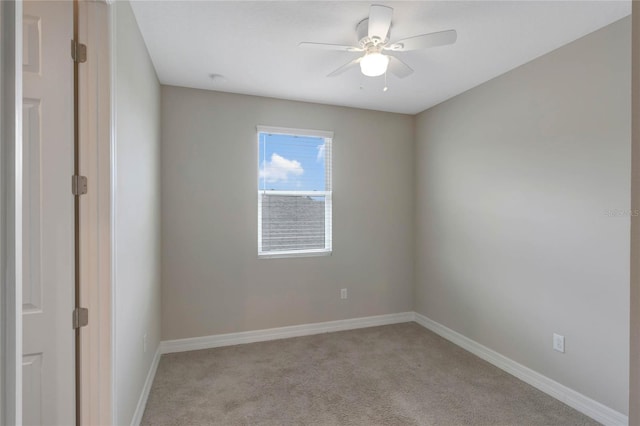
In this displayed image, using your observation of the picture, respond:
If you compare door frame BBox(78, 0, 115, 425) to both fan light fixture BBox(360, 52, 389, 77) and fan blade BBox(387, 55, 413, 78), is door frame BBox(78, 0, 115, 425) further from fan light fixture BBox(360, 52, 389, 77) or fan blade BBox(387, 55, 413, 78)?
fan blade BBox(387, 55, 413, 78)

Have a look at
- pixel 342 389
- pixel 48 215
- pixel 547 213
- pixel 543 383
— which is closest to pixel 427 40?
pixel 547 213

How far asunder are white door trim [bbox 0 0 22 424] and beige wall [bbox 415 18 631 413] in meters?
2.79

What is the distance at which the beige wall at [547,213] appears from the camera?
6.70ft

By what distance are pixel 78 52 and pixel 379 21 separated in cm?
152

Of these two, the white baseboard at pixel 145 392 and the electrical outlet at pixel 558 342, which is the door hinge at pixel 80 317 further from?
the electrical outlet at pixel 558 342

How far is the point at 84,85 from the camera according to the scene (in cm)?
144

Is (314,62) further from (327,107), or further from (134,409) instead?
(134,409)

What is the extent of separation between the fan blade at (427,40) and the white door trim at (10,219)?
73.0 inches

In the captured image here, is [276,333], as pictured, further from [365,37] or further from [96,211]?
[365,37]

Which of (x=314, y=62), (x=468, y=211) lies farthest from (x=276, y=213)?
(x=468, y=211)

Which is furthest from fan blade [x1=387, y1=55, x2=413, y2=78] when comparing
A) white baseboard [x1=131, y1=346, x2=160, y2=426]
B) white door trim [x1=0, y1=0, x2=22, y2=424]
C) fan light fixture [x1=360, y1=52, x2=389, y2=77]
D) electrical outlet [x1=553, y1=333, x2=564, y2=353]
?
white baseboard [x1=131, y1=346, x2=160, y2=426]

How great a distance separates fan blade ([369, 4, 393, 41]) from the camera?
5.64 ft

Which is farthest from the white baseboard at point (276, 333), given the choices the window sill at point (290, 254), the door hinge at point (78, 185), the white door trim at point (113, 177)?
the door hinge at point (78, 185)

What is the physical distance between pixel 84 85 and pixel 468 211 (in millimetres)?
3149
